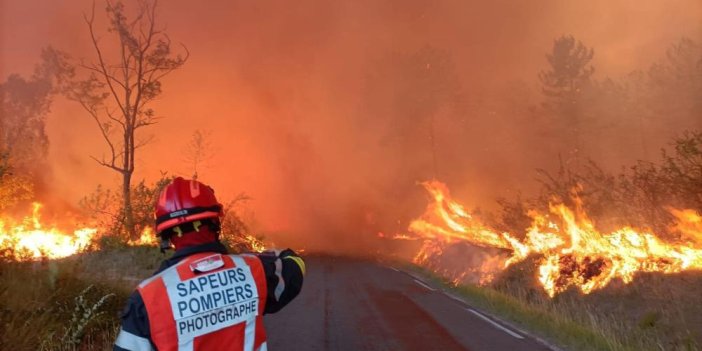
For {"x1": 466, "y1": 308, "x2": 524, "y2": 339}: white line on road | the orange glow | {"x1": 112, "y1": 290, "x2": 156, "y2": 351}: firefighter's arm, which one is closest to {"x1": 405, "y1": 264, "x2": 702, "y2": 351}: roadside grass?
{"x1": 466, "y1": 308, "x2": 524, "y2": 339}: white line on road

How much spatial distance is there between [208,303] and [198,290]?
0.07 m

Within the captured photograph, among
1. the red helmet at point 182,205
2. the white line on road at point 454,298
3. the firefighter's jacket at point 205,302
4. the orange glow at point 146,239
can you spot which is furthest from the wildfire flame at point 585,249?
the orange glow at point 146,239

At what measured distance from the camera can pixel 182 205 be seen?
2.17 meters

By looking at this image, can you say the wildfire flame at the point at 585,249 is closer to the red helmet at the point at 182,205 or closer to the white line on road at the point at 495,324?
the white line on road at the point at 495,324

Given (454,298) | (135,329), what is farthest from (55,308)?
(454,298)

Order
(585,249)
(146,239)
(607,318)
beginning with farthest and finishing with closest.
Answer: (146,239) < (585,249) < (607,318)

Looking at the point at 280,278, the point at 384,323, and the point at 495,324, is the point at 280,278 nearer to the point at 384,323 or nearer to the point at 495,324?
the point at 384,323

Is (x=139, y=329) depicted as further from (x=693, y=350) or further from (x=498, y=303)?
(x=498, y=303)

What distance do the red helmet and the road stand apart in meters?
4.64

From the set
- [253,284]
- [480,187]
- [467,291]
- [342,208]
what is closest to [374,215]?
[342,208]

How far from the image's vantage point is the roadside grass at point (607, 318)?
23.2 ft

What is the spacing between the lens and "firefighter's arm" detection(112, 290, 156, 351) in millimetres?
1906

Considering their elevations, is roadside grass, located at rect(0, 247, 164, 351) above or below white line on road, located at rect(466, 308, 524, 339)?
above

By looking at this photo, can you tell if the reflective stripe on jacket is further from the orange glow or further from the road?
the orange glow
